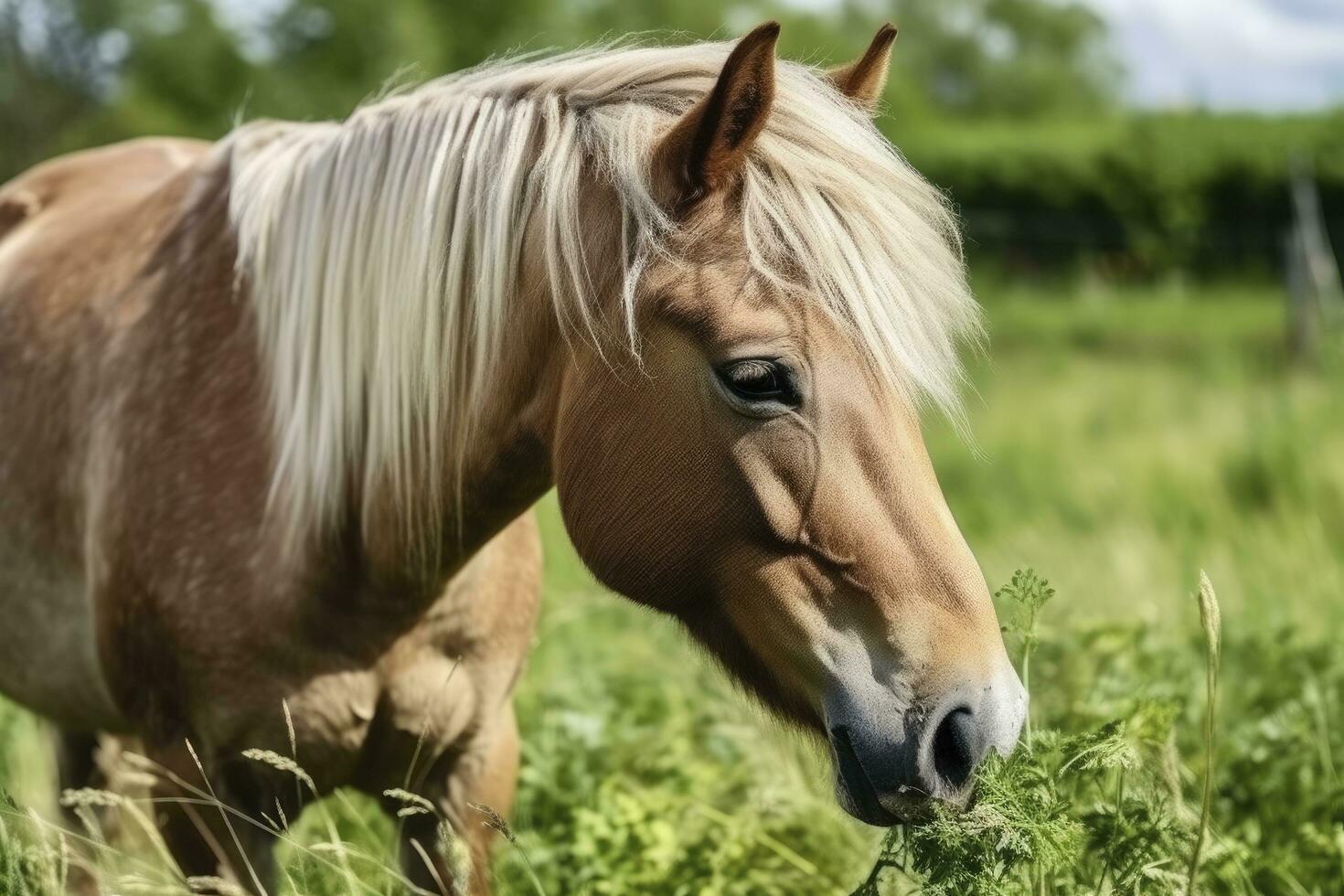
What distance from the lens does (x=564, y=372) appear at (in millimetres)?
2166

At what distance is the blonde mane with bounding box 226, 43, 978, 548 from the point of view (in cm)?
203

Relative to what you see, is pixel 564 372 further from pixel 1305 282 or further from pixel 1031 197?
pixel 1031 197

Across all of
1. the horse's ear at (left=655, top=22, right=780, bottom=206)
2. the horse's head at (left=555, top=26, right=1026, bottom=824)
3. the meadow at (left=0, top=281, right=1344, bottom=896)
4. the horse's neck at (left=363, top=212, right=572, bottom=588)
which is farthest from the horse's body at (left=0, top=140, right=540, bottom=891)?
the horse's ear at (left=655, top=22, right=780, bottom=206)

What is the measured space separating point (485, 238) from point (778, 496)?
0.69 meters

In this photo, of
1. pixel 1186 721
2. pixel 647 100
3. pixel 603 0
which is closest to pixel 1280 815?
pixel 1186 721

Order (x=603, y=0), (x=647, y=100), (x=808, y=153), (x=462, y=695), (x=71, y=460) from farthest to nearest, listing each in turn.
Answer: (x=603, y=0), (x=71, y=460), (x=462, y=695), (x=647, y=100), (x=808, y=153)

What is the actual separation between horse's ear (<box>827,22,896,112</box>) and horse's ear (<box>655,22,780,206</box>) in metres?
0.38

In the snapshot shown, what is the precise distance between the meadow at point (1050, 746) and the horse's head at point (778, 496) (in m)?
0.13

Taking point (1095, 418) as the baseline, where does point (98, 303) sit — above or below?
above

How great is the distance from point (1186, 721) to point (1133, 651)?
217 mm

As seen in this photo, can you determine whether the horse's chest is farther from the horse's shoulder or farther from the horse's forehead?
the horse's forehead

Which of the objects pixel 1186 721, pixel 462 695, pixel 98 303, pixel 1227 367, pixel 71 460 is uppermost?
pixel 98 303

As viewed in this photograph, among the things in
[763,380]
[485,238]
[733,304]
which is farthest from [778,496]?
[485,238]

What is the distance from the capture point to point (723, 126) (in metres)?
1.99
